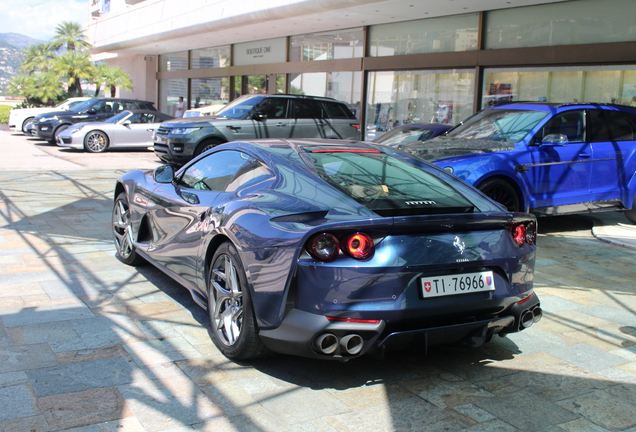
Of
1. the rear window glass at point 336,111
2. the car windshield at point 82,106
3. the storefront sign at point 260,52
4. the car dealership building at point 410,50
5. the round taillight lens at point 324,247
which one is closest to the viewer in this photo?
the round taillight lens at point 324,247

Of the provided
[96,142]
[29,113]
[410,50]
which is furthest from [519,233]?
[29,113]

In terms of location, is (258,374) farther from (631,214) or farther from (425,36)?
(425,36)

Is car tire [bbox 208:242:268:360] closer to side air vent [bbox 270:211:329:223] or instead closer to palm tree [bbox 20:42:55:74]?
side air vent [bbox 270:211:329:223]

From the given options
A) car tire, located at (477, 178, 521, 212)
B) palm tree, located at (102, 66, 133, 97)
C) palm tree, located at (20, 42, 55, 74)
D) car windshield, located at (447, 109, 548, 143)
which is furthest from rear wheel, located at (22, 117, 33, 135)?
palm tree, located at (20, 42, 55, 74)

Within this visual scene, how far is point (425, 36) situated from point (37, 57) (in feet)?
127

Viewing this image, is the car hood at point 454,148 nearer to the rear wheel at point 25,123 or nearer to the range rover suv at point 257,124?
the range rover suv at point 257,124

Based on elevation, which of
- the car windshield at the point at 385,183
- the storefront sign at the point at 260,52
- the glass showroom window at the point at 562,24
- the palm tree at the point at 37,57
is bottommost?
the car windshield at the point at 385,183

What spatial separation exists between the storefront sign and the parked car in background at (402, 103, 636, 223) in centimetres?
1526

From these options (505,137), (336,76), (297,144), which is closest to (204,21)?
(336,76)

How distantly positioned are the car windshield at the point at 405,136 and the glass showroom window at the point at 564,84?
7.67 ft

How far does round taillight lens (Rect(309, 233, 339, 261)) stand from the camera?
3.10 meters

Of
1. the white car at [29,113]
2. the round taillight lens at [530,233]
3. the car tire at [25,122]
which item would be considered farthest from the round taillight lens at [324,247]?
the car tire at [25,122]

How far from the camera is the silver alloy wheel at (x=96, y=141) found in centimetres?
1805

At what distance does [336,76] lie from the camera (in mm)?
19969
